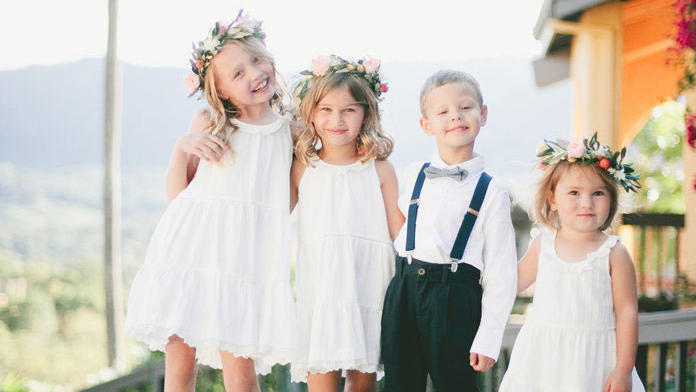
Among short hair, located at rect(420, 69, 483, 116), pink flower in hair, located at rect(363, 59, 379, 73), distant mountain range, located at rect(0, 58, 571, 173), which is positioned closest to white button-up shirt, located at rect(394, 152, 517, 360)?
short hair, located at rect(420, 69, 483, 116)

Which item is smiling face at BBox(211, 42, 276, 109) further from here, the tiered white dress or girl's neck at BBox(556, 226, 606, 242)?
girl's neck at BBox(556, 226, 606, 242)

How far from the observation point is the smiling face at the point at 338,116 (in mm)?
2861

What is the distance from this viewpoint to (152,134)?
16.4m

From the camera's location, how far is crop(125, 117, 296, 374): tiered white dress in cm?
273

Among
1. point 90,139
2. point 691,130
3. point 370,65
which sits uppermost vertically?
point 90,139

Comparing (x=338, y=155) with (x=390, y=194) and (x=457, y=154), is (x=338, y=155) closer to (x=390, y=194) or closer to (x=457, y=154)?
(x=390, y=194)

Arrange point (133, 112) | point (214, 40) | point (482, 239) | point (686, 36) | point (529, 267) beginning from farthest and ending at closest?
point (133, 112), point (686, 36), point (214, 40), point (529, 267), point (482, 239)

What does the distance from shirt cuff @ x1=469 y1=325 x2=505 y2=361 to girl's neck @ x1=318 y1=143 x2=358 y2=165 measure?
0.82 meters

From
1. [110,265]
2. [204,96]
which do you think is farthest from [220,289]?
[110,265]

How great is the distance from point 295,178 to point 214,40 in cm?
61

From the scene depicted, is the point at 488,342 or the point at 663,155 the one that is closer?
the point at 488,342

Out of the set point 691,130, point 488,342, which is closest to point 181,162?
point 488,342

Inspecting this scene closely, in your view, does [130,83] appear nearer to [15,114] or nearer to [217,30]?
[15,114]

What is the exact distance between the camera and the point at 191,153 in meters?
2.95
